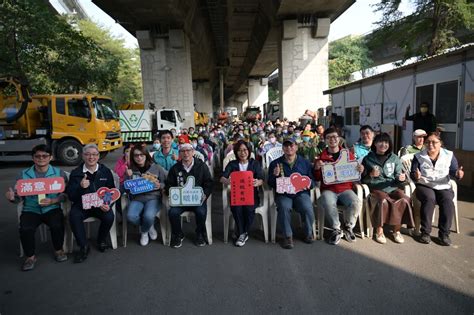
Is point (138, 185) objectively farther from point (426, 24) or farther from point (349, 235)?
point (426, 24)

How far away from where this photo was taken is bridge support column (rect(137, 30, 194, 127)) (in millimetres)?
20547

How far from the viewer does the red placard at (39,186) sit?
156 inches

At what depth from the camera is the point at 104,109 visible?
42.7 feet

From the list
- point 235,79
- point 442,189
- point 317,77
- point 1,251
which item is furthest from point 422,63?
point 235,79

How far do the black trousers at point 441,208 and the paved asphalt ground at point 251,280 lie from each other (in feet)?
0.77

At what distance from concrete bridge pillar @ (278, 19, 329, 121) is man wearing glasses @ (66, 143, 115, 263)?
15923 millimetres

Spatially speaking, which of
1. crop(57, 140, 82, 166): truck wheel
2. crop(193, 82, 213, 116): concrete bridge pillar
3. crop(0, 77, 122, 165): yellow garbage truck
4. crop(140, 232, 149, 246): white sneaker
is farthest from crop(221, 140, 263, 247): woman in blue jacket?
crop(193, 82, 213, 116): concrete bridge pillar

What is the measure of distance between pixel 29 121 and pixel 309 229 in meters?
11.9

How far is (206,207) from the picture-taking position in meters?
4.43

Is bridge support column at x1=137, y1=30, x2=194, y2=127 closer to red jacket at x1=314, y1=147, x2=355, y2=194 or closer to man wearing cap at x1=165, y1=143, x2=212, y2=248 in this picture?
man wearing cap at x1=165, y1=143, x2=212, y2=248

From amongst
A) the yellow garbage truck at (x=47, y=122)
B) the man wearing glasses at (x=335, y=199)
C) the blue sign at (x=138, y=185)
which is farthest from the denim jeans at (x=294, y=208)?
the yellow garbage truck at (x=47, y=122)

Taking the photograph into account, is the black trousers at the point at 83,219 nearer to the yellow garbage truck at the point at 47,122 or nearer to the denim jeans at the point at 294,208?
the denim jeans at the point at 294,208

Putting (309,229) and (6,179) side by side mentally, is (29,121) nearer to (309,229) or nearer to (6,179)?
(6,179)

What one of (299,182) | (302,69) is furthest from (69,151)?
(302,69)
